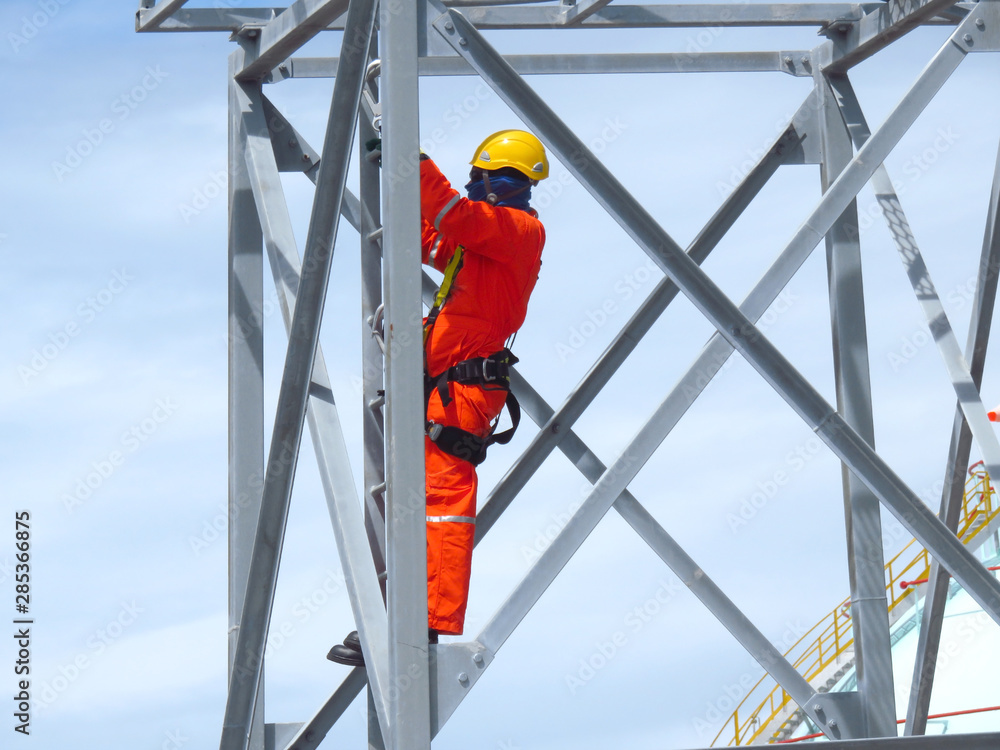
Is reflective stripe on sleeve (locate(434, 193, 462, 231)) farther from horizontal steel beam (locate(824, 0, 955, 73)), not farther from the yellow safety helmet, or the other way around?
horizontal steel beam (locate(824, 0, 955, 73))

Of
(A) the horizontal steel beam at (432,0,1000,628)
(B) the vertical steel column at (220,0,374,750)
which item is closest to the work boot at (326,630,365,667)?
(B) the vertical steel column at (220,0,374,750)

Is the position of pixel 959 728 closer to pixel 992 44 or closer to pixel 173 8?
pixel 992 44

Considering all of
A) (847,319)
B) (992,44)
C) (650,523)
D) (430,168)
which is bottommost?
(650,523)

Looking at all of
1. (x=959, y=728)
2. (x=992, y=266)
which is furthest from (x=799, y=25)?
(x=959, y=728)

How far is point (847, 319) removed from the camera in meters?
8.27

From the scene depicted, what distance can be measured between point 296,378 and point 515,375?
205cm

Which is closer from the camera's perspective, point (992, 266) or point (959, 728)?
point (992, 266)

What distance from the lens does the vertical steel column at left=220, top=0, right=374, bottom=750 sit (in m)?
6.04

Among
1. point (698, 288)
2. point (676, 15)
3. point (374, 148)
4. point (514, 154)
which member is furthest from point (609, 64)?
point (698, 288)

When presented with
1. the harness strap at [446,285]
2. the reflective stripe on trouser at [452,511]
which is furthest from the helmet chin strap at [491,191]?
the reflective stripe on trouser at [452,511]

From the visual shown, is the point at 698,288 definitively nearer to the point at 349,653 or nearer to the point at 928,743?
the point at 928,743

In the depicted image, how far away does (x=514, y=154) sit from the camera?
6945 millimetres

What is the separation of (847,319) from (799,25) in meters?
1.87

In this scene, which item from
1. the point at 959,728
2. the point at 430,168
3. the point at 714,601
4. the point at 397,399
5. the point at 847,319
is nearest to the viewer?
the point at 397,399
